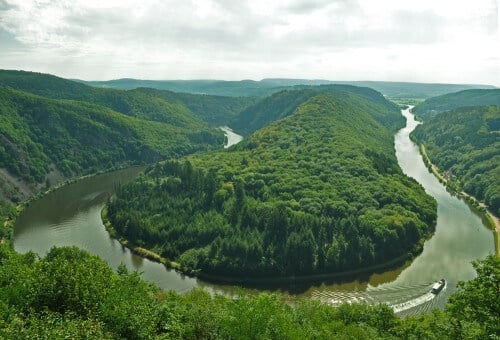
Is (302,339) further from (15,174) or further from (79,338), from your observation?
(15,174)

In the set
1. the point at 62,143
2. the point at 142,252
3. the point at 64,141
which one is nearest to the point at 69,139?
the point at 64,141

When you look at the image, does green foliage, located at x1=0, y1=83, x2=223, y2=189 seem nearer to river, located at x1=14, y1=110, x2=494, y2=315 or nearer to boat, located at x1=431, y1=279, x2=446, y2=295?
river, located at x1=14, y1=110, x2=494, y2=315

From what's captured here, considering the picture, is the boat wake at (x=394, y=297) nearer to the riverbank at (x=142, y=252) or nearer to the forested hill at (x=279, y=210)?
the forested hill at (x=279, y=210)

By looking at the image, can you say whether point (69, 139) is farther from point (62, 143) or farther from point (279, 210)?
point (279, 210)

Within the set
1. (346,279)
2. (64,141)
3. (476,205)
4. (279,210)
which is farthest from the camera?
(64,141)

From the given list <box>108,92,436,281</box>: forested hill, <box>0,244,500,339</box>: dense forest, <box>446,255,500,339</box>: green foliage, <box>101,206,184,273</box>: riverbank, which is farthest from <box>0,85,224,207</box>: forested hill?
<box>446,255,500,339</box>: green foliage

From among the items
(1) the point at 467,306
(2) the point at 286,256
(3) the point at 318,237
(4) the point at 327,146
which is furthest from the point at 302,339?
(4) the point at 327,146
